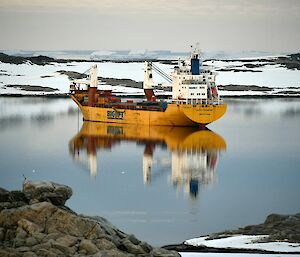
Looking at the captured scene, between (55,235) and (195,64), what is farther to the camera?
(195,64)

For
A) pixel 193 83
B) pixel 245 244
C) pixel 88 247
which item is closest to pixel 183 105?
pixel 193 83

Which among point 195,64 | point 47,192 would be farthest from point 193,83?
point 47,192

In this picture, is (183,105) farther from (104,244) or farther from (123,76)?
(123,76)

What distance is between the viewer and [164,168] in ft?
50.6

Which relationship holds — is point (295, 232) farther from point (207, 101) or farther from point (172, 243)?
point (207, 101)

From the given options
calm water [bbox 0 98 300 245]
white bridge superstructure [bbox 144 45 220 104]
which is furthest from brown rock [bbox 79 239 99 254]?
white bridge superstructure [bbox 144 45 220 104]

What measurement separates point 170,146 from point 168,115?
5.07 metres

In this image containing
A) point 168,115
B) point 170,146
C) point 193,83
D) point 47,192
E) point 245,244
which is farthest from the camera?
point 193,83

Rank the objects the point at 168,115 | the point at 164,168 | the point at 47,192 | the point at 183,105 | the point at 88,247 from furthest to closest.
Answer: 1. the point at 168,115
2. the point at 183,105
3. the point at 164,168
4. the point at 47,192
5. the point at 88,247

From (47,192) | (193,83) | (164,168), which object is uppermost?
(193,83)

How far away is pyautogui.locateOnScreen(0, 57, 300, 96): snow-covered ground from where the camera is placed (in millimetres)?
45312

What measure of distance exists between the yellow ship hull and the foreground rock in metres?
17.4

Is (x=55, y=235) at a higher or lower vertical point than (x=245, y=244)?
higher

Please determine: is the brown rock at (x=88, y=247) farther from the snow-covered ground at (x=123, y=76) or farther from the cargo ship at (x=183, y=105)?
the snow-covered ground at (x=123, y=76)
